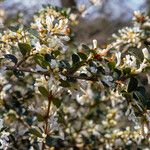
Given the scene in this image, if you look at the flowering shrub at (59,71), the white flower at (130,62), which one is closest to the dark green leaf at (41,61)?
the flowering shrub at (59,71)

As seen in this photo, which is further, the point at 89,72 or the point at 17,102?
the point at 17,102

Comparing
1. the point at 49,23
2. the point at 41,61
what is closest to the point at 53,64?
the point at 41,61

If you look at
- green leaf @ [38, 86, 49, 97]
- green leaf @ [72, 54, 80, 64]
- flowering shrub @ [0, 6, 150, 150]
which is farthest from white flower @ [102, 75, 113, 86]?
green leaf @ [38, 86, 49, 97]

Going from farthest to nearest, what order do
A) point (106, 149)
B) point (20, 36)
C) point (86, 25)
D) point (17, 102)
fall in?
point (86, 25), point (106, 149), point (17, 102), point (20, 36)

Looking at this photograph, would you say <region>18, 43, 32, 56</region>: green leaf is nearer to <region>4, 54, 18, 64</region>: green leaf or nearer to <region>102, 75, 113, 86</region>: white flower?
<region>4, 54, 18, 64</region>: green leaf

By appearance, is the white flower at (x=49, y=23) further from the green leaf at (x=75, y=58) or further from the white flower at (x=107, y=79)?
the white flower at (x=107, y=79)

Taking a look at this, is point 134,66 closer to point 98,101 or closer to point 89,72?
point 89,72

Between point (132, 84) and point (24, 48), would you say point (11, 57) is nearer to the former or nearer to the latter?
point (24, 48)

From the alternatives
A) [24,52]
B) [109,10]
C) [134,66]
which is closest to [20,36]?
[24,52]
